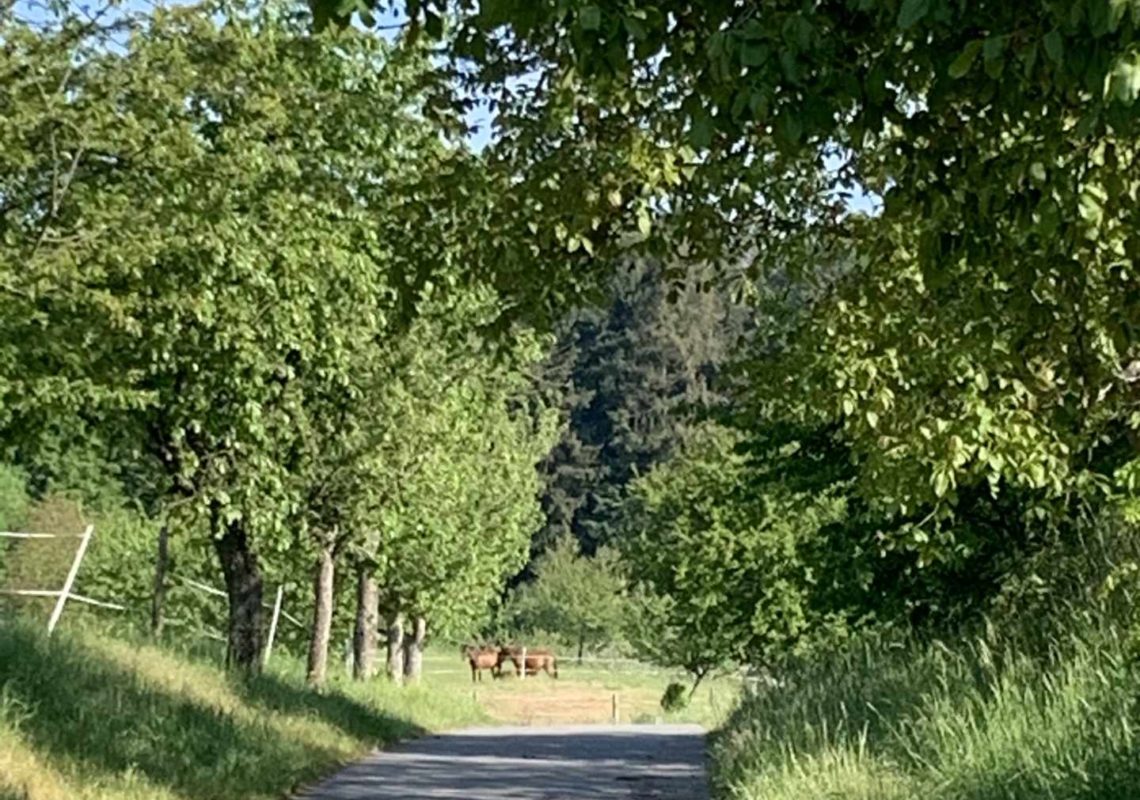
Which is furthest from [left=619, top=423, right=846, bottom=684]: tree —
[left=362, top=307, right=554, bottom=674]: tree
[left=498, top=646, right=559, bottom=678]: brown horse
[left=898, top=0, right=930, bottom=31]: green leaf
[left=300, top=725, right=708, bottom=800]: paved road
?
[left=898, top=0, right=930, bottom=31]: green leaf

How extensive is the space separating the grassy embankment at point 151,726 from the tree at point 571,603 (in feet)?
201

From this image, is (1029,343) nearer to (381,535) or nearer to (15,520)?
(381,535)

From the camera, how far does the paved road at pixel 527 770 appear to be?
16.0 metres

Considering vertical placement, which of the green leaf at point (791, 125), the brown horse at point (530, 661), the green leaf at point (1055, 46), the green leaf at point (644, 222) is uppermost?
the brown horse at point (530, 661)

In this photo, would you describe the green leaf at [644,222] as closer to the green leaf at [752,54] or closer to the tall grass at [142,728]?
the green leaf at [752,54]

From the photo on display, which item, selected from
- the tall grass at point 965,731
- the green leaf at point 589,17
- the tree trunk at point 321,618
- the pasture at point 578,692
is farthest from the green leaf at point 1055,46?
the pasture at point 578,692

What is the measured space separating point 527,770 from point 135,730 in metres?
6.42

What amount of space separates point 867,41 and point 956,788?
4688 mm

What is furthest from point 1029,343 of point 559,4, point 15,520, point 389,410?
point 15,520

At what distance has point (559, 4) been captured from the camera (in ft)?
16.7

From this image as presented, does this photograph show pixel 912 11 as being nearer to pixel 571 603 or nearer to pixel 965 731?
pixel 965 731

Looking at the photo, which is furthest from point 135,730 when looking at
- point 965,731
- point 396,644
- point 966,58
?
point 396,644

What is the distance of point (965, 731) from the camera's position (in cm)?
1026

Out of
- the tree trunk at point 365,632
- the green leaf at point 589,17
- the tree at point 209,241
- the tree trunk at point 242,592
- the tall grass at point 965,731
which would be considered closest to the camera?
the green leaf at point 589,17
